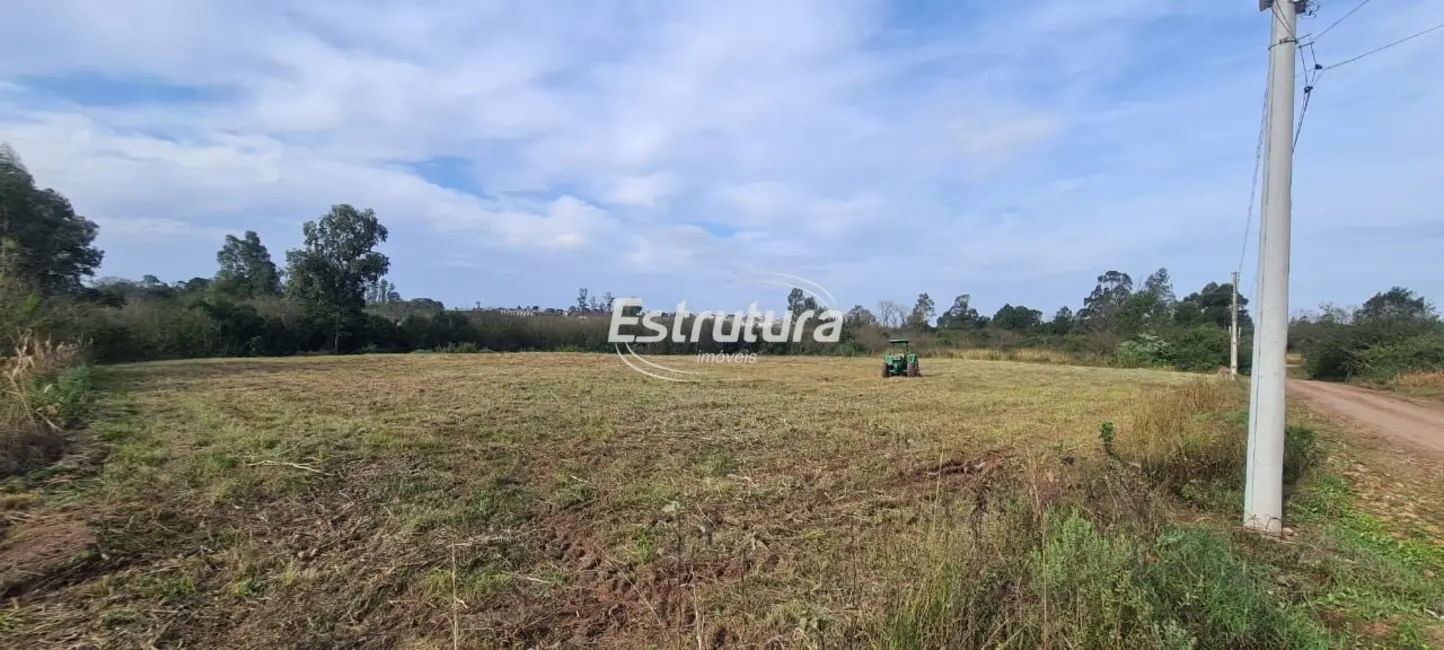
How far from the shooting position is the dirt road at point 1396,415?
21.3ft

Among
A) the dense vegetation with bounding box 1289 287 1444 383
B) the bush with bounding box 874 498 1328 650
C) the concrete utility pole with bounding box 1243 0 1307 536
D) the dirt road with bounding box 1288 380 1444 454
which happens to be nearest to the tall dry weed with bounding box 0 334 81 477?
the bush with bounding box 874 498 1328 650

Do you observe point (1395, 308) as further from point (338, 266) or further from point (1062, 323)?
point (338, 266)

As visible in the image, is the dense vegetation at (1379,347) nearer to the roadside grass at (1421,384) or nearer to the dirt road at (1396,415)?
the roadside grass at (1421,384)

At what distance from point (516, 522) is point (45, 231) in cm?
1913

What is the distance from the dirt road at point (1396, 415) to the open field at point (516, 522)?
1.69 metres

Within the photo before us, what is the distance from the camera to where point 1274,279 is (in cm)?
302

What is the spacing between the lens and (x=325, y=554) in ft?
10.4

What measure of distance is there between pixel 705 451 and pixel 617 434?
1170 millimetres

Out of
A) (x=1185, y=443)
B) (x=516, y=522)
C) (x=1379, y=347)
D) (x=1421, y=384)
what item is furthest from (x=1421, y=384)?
(x=516, y=522)

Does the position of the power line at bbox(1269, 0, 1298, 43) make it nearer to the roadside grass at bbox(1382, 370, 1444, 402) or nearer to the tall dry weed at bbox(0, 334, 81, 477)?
the tall dry weed at bbox(0, 334, 81, 477)

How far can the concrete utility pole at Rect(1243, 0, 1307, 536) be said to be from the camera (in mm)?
3018

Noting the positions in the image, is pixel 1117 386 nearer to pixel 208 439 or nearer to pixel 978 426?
pixel 978 426

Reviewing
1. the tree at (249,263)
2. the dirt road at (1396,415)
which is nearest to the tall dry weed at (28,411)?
the dirt road at (1396,415)

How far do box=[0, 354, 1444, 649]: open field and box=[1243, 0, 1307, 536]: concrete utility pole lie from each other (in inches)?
20.2
